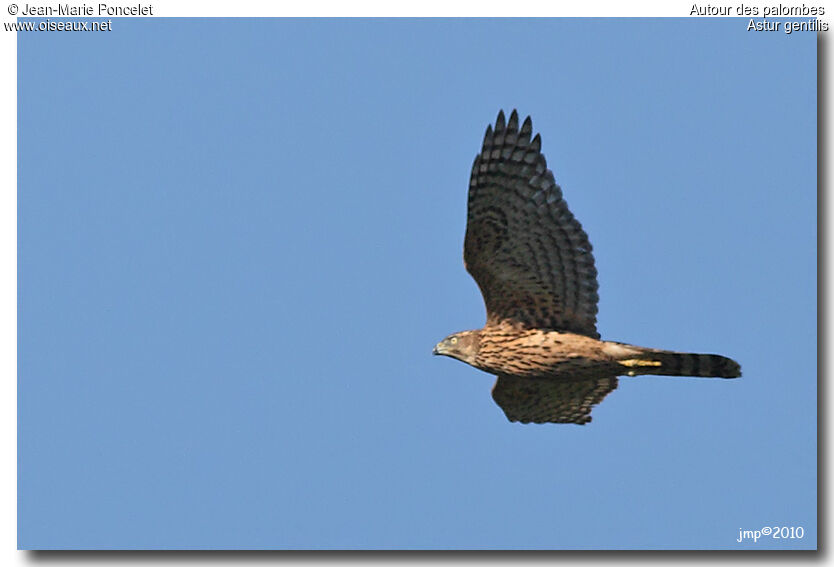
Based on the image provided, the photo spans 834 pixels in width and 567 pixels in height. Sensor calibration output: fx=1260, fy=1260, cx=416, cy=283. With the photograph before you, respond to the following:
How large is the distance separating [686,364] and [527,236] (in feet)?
5.30

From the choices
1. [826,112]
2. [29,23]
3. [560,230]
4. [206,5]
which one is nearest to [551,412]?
[560,230]

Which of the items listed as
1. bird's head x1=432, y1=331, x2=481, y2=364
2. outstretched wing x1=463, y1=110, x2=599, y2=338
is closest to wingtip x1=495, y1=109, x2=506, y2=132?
outstretched wing x1=463, y1=110, x2=599, y2=338

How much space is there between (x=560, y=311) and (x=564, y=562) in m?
2.03

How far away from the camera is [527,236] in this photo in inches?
400

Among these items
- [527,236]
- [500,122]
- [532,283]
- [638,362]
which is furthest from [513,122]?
[638,362]

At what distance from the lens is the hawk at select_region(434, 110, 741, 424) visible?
33.1 feet

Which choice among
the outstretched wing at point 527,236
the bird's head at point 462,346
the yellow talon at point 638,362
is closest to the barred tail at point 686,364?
the yellow talon at point 638,362

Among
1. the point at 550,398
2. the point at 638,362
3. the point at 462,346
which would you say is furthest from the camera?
the point at 550,398

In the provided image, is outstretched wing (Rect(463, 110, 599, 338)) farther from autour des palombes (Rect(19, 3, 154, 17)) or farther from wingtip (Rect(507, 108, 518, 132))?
autour des palombes (Rect(19, 3, 154, 17))

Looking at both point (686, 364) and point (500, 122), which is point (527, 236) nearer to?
point (500, 122)

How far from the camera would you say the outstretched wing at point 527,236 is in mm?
10102

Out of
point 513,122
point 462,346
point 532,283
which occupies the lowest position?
point 462,346
